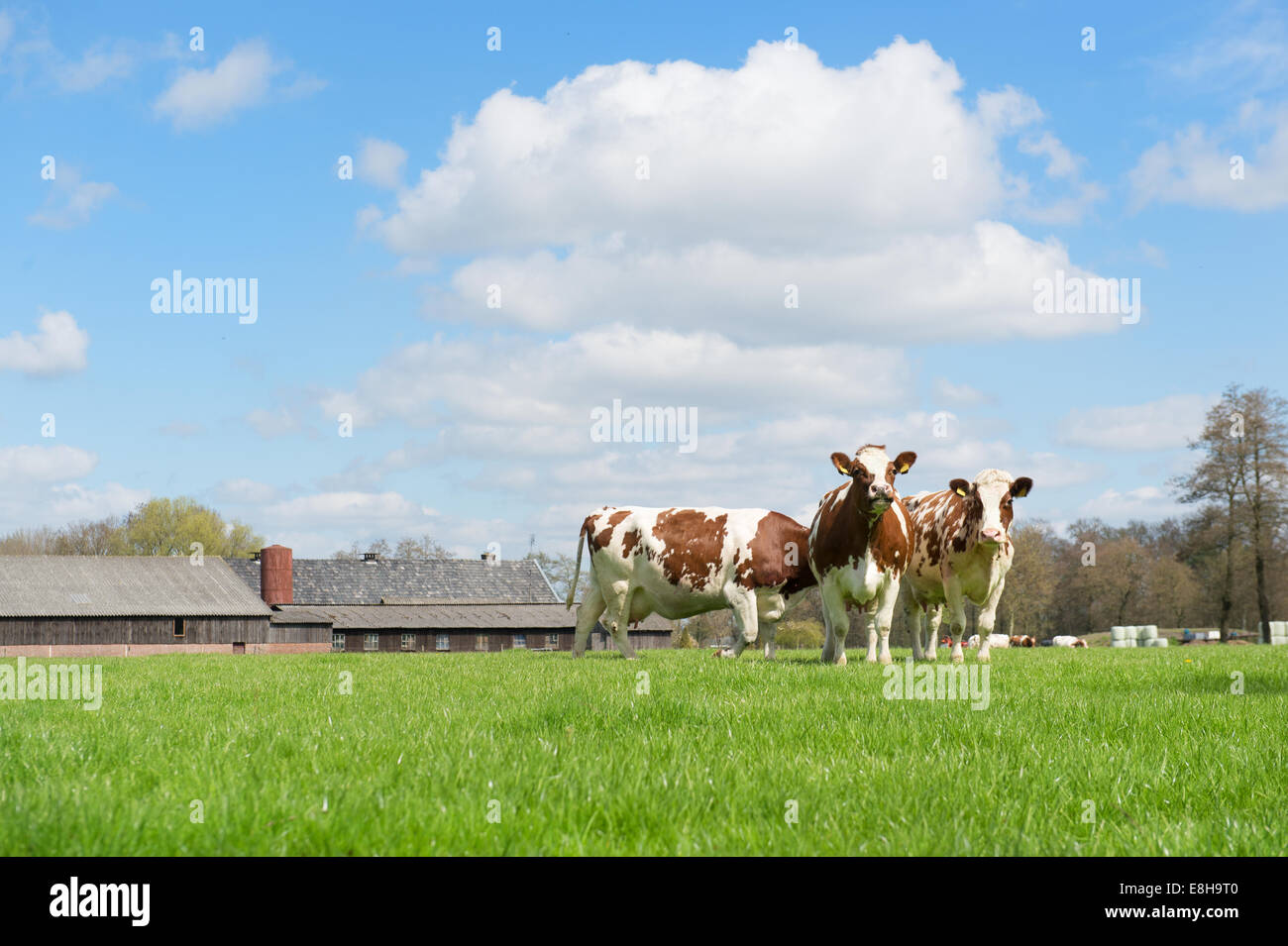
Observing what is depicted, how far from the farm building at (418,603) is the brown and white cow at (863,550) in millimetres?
56636

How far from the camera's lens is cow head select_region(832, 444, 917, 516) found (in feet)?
41.7

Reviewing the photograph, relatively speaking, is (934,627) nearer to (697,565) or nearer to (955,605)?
(955,605)

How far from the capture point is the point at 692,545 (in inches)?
623

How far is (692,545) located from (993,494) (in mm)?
4549

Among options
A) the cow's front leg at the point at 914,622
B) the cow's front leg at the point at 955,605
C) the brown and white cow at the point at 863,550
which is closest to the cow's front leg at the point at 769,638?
the brown and white cow at the point at 863,550

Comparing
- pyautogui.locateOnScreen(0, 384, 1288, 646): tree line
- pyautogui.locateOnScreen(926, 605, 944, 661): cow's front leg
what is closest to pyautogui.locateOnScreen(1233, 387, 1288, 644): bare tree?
pyautogui.locateOnScreen(0, 384, 1288, 646): tree line

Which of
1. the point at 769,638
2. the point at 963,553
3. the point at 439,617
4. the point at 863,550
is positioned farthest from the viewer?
the point at 439,617

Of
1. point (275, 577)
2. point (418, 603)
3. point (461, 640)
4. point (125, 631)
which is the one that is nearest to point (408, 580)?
point (418, 603)

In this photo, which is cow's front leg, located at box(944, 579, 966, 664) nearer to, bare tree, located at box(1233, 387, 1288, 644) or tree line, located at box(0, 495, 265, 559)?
bare tree, located at box(1233, 387, 1288, 644)

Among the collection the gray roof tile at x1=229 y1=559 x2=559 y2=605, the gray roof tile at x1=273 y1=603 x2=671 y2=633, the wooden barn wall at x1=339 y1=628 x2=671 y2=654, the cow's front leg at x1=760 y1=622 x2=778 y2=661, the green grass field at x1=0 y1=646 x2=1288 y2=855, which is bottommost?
the wooden barn wall at x1=339 y1=628 x2=671 y2=654

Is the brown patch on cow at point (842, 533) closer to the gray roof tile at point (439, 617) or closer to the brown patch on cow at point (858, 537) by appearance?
the brown patch on cow at point (858, 537)

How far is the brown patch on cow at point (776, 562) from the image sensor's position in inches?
599

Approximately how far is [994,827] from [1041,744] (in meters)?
2.05

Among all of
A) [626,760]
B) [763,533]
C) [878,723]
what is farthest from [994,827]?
[763,533]
